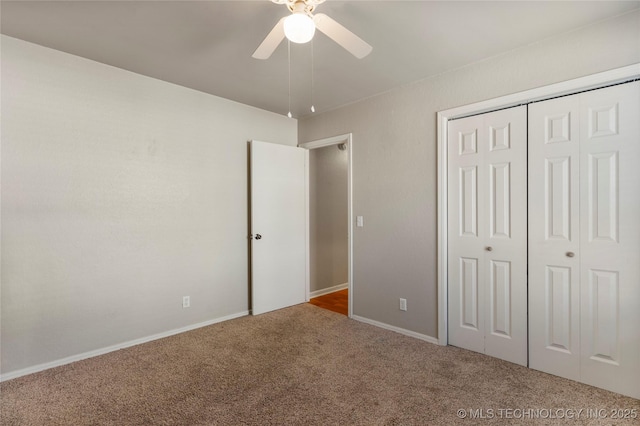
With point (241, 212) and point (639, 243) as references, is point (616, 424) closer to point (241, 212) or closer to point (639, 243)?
point (639, 243)

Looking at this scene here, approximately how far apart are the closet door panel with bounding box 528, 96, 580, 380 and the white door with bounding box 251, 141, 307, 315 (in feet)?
8.41

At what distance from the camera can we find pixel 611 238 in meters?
2.14

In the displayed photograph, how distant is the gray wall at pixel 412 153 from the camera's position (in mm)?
2273

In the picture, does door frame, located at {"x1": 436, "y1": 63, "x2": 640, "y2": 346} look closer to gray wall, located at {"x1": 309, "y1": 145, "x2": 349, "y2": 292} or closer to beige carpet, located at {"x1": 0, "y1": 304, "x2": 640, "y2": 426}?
beige carpet, located at {"x1": 0, "y1": 304, "x2": 640, "y2": 426}

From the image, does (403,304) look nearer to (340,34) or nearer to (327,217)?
(327,217)

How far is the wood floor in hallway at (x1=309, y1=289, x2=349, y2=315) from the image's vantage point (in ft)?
13.2

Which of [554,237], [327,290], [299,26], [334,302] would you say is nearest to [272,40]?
[299,26]

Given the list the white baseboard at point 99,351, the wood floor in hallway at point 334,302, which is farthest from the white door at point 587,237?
the white baseboard at point 99,351

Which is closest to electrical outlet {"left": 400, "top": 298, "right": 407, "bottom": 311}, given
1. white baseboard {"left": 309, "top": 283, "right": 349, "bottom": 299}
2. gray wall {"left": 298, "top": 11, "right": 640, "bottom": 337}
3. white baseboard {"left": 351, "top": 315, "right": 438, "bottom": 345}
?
gray wall {"left": 298, "top": 11, "right": 640, "bottom": 337}

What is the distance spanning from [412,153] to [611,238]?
162cm

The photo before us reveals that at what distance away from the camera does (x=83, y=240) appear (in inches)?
105

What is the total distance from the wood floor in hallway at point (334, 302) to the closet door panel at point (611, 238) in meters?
2.30

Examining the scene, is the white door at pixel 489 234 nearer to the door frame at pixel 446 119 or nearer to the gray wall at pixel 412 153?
the door frame at pixel 446 119

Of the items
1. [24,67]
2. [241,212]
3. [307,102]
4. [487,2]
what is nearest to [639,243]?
[487,2]
